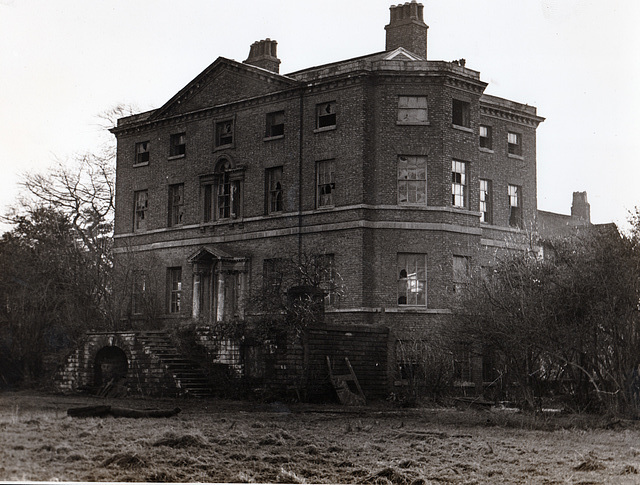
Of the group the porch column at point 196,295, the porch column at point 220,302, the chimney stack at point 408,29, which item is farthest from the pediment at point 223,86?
the chimney stack at point 408,29

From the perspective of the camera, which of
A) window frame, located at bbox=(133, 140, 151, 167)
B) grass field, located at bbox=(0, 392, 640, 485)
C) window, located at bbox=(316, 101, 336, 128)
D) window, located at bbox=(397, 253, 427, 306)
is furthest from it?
window, located at bbox=(397, 253, 427, 306)

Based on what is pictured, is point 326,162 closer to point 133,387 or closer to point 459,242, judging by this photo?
point 459,242

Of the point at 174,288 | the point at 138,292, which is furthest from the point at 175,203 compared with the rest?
the point at 138,292

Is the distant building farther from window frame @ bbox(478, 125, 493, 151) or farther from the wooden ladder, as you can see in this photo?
the wooden ladder

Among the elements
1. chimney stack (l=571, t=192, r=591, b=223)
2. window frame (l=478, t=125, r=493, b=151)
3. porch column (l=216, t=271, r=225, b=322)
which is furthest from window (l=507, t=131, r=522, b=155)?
porch column (l=216, t=271, r=225, b=322)

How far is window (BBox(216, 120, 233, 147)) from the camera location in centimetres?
1712

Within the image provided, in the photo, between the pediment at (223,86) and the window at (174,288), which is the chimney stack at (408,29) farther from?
the window at (174,288)

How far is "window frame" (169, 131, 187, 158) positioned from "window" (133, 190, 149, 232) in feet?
4.24

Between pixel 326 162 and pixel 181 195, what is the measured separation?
4.89 metres

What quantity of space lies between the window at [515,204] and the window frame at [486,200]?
800mm

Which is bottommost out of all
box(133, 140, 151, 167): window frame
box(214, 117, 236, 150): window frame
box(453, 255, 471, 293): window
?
box(453, 255, 471, 293): window

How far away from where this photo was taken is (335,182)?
2203 centimetres

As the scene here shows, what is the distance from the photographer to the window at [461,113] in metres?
24.9

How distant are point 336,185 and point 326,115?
175cm
